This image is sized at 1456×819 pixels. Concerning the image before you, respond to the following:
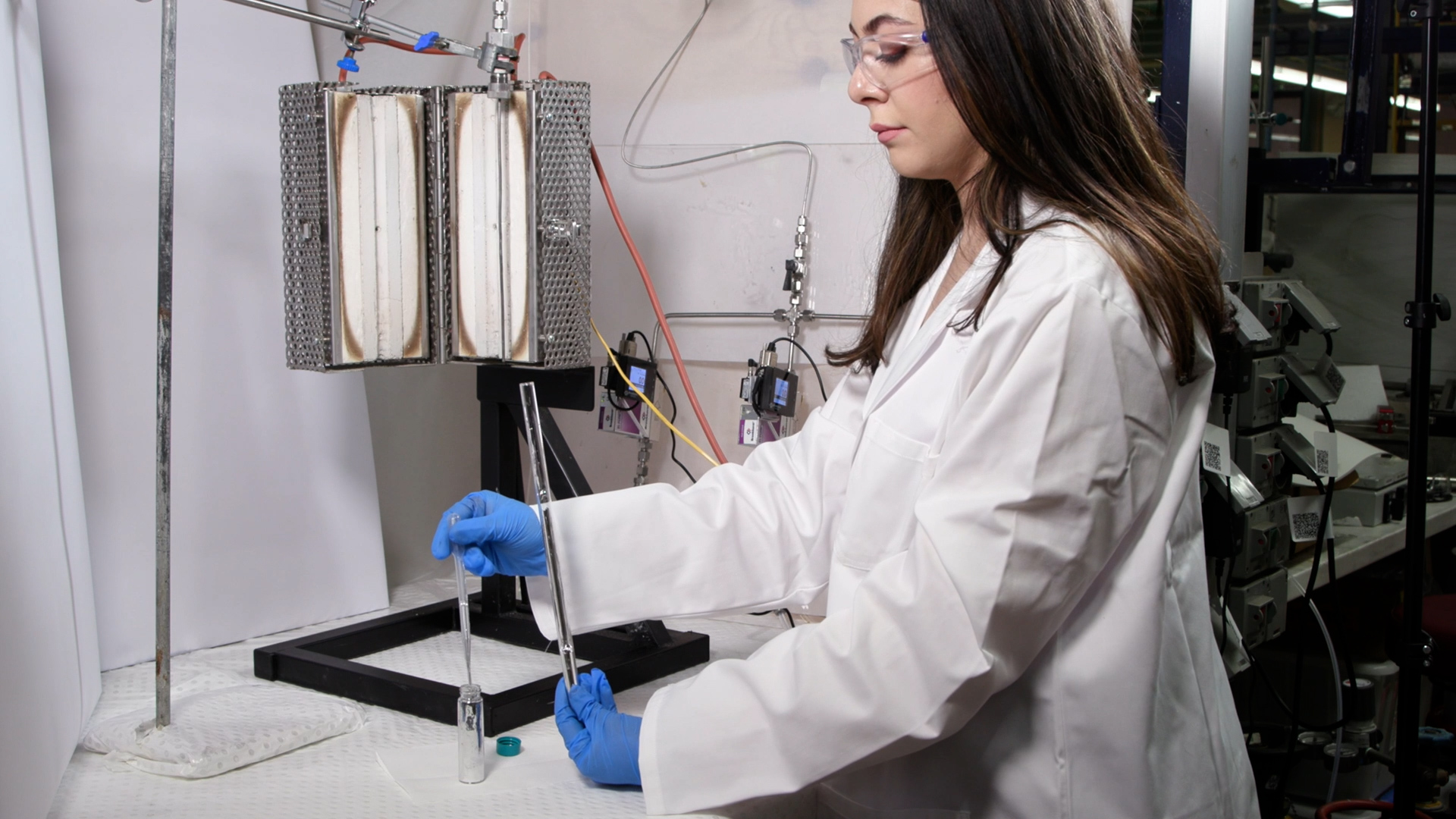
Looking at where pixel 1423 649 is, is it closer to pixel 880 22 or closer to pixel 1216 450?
pixel 1216 450

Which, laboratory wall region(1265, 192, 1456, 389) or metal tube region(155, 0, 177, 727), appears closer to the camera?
metal tube region(155, 0, 177, 727)

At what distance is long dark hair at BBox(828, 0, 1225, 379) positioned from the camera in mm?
942

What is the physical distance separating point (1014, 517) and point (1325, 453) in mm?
1350

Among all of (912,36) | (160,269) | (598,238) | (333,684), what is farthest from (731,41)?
(333,684)

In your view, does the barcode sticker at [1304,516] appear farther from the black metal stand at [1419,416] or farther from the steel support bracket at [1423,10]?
the steel support bracket at [1423,10]

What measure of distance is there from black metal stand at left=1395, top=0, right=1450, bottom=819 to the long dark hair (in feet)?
2.47

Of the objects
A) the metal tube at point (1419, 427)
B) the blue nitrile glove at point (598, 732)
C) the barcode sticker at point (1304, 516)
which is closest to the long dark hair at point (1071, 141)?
the blue nitrile glove at point (598, 732)

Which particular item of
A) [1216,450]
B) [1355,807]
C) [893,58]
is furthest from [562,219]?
[1355,807]

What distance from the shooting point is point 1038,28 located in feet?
A: 3.15

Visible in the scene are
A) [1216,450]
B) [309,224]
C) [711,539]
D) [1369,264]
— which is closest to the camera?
[711,539]

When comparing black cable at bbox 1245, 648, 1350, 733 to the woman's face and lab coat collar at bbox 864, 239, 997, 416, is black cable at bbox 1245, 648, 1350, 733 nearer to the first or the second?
lab coat collar at bbox 864, 239, 997, 416

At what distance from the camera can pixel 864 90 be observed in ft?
3.40

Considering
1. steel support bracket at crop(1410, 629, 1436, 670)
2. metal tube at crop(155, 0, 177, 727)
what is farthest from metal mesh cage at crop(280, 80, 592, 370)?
steel support bracket at crop(1410, 629, 1436, 670)

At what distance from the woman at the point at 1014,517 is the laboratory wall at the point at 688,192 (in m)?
0.63
